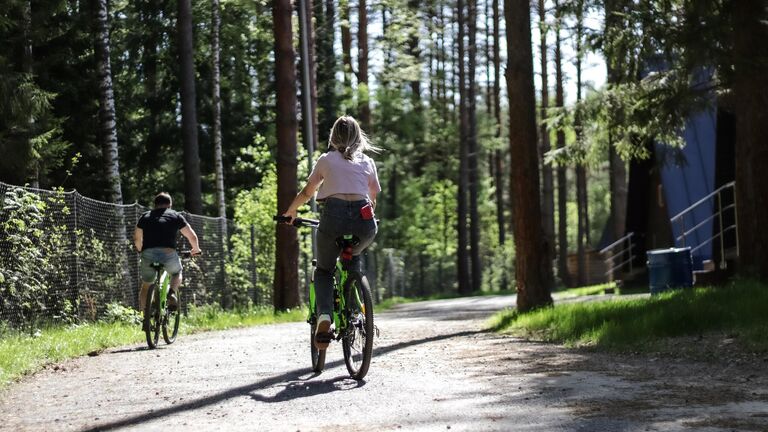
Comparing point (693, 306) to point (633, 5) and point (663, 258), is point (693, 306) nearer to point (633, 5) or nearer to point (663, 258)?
point (633, 5)

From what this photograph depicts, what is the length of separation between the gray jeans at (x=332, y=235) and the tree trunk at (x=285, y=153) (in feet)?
44.9

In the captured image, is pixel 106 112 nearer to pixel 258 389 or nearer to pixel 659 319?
pixel 659 319

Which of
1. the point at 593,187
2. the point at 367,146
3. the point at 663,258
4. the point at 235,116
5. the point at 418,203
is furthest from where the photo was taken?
the point at 593,187

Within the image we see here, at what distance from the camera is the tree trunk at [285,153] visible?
23.0 meters

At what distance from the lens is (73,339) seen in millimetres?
13633

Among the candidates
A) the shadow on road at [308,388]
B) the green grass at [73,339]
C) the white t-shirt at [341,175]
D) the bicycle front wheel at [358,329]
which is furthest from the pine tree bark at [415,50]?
the shadow on road at [308,388]

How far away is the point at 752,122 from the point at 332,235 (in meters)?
9.11

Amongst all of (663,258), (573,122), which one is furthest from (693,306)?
(573,122)

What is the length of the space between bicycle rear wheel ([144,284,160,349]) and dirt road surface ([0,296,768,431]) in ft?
3.68

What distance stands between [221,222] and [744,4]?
1272 centimetres

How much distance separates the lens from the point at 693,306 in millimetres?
12492

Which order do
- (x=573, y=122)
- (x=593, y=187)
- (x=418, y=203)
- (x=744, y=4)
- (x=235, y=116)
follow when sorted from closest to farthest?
(x=744, y=4)
(x=573, y=122)
(x=235, y=116)
(x=418, y=203)
(x=593, y=187)

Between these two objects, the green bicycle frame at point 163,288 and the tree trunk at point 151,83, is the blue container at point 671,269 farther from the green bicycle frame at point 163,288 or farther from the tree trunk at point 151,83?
the tree trunk at point 151,83

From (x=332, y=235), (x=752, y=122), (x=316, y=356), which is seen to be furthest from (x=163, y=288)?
(x=752, y=122)
